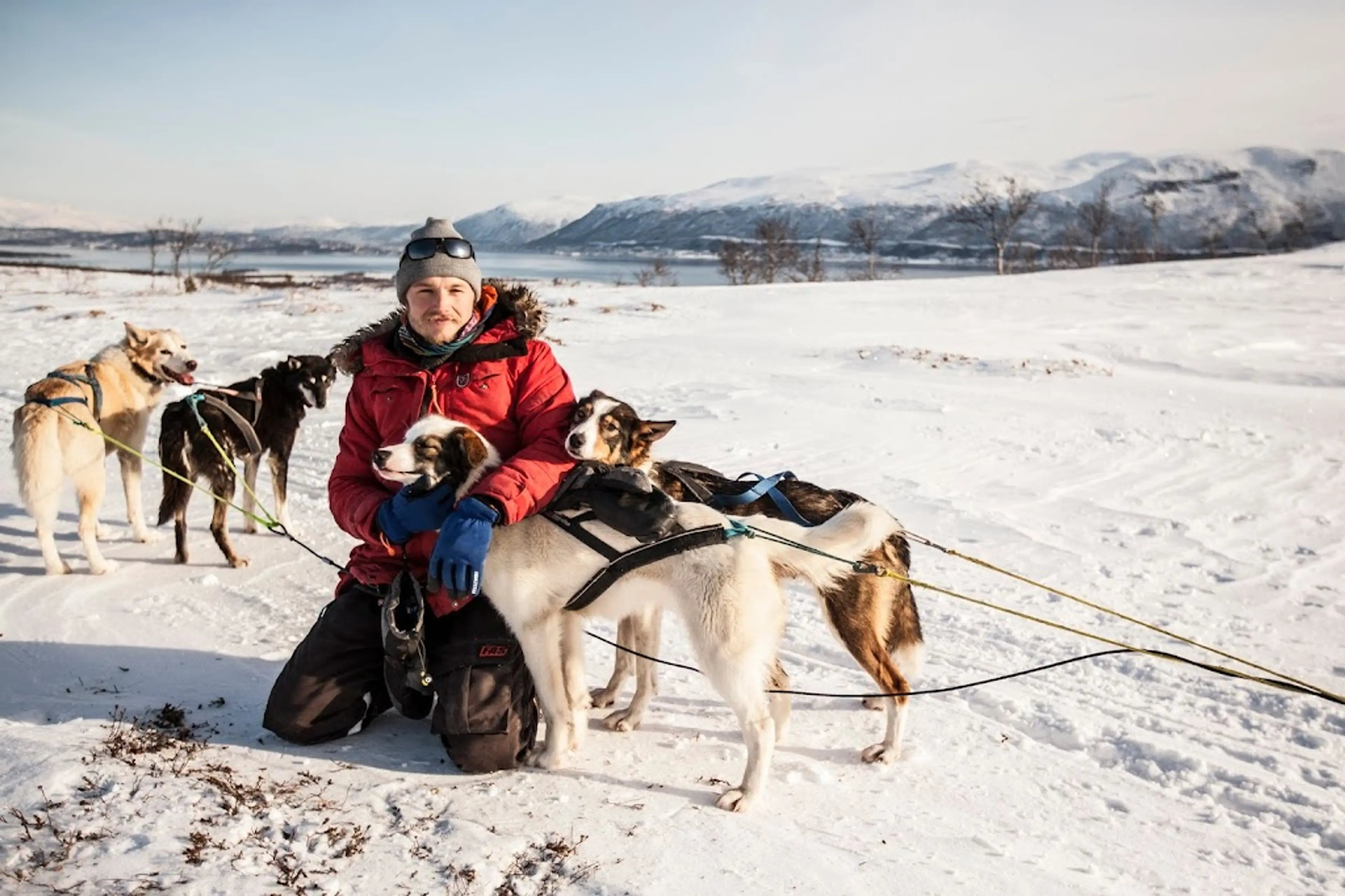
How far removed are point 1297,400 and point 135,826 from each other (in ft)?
41.7

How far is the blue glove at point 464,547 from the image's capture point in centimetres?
271

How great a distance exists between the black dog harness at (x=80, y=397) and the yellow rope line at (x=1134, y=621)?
490 cm

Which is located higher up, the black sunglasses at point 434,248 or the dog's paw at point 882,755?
the black sunglasses at point 434,248

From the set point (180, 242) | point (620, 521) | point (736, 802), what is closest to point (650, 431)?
point (620, 521)

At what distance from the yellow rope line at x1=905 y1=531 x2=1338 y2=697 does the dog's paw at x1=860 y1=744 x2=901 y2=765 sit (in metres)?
0.81

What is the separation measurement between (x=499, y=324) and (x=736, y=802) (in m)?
2.06

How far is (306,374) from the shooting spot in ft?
19.0

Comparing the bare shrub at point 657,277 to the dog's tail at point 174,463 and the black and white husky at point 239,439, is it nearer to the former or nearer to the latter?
the black and white husky at point 239,439

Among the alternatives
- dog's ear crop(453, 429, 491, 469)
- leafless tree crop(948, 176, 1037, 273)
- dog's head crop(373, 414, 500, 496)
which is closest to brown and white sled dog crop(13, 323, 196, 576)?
dog's head crop(373, 414, 500, 496)

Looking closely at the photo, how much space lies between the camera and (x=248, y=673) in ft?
12.2

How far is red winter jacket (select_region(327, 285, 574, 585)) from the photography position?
3230 mm

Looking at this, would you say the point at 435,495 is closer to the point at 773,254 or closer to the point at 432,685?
the point at 432,685

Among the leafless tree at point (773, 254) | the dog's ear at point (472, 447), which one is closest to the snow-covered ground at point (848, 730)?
the dog's ear at point (472, 447)

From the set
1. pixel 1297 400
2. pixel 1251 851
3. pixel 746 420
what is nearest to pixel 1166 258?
pixel 1297 400
